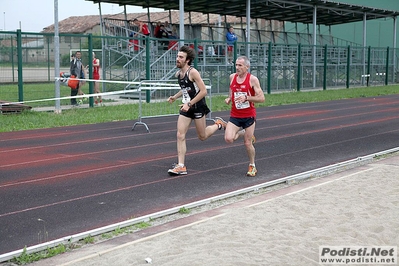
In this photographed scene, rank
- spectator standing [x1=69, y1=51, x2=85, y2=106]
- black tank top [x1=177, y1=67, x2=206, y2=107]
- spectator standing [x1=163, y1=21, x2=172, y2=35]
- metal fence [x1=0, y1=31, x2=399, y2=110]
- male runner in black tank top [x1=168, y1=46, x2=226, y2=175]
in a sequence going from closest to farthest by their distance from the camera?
male runner in black tank top [x1=168, y1=46, x2=226, y2=175], black tank top [x1=177, y1=67, x2=206, y2=107], metal fence [x1=0, y1=31, x2=399, y2=110], spectator standing [x1=69, y1=51, x2=85, y2=106], spectator standing [x1=163, y1=21, x2=172, y2=35]

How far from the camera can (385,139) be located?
49.0ft

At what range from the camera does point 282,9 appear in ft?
127

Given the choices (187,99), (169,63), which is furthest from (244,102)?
(169,63)

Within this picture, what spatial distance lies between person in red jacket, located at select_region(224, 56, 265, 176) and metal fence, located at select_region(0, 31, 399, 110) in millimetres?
11677

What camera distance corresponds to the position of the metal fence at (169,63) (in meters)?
21.7

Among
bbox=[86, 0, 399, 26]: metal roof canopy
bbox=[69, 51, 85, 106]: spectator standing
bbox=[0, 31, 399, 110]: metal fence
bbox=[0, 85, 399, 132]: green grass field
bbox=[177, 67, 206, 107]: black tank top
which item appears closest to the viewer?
bbox=[177, 67, 206, 107]: black tank top

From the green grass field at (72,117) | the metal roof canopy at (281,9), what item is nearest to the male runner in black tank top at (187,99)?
the green grass field at (72,117)

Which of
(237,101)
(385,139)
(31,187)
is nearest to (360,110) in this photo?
(385,139)

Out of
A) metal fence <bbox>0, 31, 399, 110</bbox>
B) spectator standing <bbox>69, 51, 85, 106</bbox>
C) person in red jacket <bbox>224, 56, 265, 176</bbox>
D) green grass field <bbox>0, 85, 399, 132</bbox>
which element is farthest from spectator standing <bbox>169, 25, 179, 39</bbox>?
person in red jacket <bbox>224, 56, 265, 176</bbox>

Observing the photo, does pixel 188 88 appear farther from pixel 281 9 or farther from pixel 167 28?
pixel 281 9

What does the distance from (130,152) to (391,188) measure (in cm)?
557

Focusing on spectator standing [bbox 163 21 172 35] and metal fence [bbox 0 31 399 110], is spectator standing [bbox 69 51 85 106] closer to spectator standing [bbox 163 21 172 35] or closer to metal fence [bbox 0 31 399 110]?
metal fence [bbox 0 31 399 110]

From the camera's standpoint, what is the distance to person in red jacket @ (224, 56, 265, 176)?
31.8ft

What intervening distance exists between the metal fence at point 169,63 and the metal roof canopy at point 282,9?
2600 millimetres
